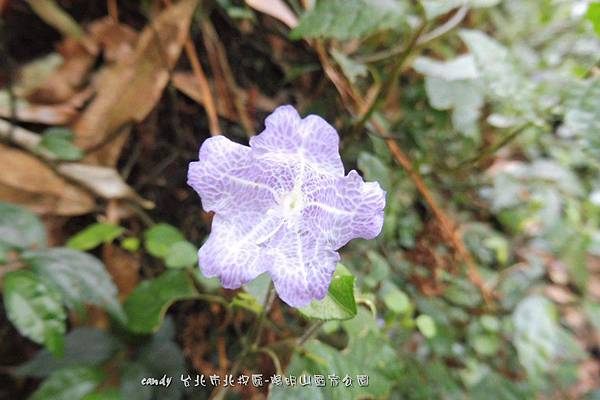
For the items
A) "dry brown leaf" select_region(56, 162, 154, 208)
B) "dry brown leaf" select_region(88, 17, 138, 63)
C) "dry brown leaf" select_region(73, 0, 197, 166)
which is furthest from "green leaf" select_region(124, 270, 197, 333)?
"dry brown leaf" select_region(88, 17, 138, 63)

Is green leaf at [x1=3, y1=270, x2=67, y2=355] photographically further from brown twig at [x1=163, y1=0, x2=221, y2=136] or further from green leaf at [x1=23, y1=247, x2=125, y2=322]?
brown twig at [x1=163, y1=0, x2=221, y2=136]

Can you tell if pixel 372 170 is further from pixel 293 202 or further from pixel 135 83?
pixel 135 83

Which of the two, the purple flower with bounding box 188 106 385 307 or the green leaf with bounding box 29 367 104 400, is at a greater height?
the purple flower with bounding box 188 106 385 307

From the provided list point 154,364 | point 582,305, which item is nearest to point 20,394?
point 154,364

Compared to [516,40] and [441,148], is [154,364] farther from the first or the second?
[516,40]

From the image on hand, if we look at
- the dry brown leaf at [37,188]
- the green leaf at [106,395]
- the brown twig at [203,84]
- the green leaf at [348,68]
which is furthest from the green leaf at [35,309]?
the green leaf at [348,68]
